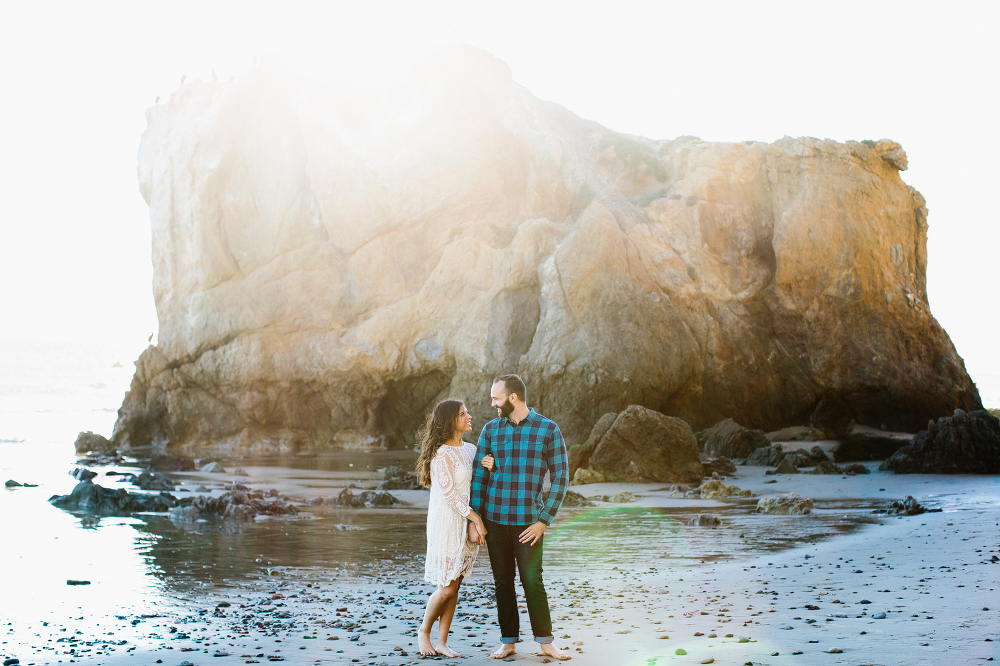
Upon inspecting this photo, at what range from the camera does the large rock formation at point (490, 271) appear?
27.8 m

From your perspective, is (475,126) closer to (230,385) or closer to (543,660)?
(230,385)

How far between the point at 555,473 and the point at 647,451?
1173 cm

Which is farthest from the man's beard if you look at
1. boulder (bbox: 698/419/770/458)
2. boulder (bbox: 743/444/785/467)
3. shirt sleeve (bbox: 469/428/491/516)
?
boulder (bbox: 698/419/770/458)

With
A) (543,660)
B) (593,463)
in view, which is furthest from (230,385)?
(543,660)

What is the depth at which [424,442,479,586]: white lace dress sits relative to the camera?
5234mm

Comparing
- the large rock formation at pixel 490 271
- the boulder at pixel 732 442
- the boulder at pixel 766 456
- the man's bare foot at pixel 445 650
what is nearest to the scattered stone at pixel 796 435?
the large rock formation at pixel 490 271

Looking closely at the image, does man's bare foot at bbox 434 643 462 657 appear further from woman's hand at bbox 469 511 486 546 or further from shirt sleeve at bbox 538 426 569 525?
shirt sleeve at bbox 538 426 569 525

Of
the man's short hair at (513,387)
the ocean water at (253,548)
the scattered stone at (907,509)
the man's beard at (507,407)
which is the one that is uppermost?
the man's short hair at (513,387)

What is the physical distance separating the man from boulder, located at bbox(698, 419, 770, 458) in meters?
17.0

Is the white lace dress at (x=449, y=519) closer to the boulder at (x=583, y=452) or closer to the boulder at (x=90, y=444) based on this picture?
the boulder at (x=583, y=452)

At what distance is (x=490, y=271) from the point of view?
29.2 meters

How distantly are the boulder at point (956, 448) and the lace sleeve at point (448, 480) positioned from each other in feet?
44.0

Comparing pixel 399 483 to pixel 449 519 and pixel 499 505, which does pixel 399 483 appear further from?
pixel 499 505

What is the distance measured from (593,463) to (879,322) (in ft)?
54.5
